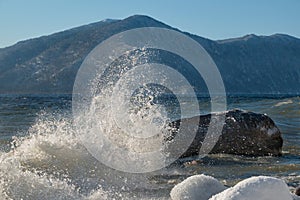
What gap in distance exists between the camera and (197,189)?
235 inches

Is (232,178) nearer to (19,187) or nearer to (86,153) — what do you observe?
(86,153)

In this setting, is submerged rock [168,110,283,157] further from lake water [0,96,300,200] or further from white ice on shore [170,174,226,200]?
white ice on shore [170,174,226,200]

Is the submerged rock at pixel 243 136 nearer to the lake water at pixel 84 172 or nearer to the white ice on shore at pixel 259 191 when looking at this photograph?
the lake water at pixel 84 172

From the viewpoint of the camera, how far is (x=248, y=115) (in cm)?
1212

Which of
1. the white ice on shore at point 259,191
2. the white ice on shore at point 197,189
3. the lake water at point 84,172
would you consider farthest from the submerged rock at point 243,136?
the white ice on shore at point 259,191

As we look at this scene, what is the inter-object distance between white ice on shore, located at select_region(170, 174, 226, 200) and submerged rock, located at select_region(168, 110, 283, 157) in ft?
16.0

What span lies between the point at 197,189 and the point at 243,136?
5935 mm

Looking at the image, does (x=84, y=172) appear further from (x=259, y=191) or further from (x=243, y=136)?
(x=243, y=136)

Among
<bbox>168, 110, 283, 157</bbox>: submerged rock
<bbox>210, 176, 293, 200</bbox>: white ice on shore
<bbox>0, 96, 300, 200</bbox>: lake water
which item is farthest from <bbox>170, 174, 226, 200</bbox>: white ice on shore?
<bbox>168, 110, 283, 157</bbox>: submerged rock

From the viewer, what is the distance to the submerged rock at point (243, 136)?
37.4 feet

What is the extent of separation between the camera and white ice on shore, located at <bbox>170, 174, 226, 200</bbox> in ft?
19.4

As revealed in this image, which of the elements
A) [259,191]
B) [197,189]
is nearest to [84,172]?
[197,189]

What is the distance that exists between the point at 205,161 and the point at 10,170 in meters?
4.82

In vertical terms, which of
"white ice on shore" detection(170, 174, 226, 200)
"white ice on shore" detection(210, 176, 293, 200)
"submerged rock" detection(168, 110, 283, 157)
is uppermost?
"white ice on shore" detection(210, 176, 293, 200)
